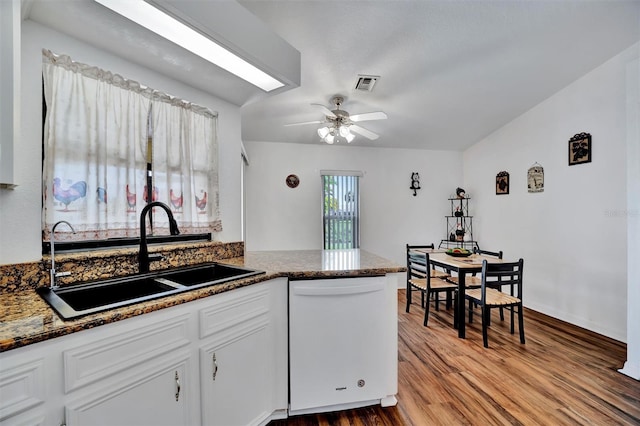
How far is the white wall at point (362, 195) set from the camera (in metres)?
4.37

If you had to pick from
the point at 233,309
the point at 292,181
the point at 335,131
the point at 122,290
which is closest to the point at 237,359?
the point at 233,309

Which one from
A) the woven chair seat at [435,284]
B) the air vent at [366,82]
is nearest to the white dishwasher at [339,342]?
the woven chair seat at [435,284]

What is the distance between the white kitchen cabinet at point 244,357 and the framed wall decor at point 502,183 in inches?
158

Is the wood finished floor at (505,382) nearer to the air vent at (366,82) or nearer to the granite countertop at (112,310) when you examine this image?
the granite countertop at (112,310)

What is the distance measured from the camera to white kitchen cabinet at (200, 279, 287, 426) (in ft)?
4.26

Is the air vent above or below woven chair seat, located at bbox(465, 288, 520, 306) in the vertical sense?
above

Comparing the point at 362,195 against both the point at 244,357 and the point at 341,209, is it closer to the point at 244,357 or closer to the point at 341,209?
the point at 341,209

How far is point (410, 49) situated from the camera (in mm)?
2449

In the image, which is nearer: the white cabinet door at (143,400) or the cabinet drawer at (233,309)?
the white cabinet door at (143,400)

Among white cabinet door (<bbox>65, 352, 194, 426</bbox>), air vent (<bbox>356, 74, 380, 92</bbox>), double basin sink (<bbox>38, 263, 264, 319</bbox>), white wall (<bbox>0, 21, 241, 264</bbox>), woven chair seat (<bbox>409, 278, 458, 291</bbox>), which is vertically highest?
air vent (<bbox>356, 74, 380, 92</bbox>)

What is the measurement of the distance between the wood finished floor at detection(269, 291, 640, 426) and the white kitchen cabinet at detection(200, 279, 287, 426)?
25 centimetres

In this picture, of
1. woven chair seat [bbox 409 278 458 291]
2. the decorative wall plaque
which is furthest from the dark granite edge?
the decorative wall plaque

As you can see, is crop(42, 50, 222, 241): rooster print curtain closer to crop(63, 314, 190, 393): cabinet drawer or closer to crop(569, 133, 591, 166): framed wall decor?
crop(63, 314, 190, 393): cabinet drawer

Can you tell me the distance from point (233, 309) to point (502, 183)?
4.39m
